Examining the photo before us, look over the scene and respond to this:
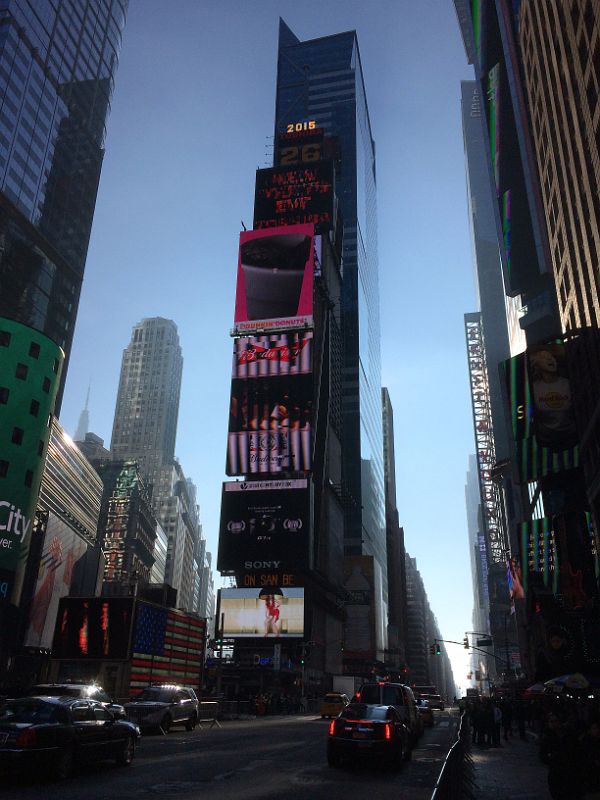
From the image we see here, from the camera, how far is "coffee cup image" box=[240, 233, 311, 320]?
101 m

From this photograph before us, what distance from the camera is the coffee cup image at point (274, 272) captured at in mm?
100750

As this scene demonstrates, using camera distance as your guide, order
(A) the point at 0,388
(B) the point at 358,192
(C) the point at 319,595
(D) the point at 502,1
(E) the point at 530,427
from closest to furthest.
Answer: (E) the point at 530,427
(A) the point at 0,388
(D) the point at 502,1
(C) the point at 319,595
(B) the point at 358,192

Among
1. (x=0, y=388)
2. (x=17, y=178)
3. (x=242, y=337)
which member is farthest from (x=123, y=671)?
(x=17, y=178)

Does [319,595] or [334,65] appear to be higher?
[334,65]

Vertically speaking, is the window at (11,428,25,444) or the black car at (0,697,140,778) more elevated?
the window at (11,428,25,444)

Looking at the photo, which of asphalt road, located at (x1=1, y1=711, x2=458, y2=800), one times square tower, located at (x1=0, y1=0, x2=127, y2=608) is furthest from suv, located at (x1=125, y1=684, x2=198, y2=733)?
one times square tower, located at (x1=0, y1=0, x2=127, y2=608)

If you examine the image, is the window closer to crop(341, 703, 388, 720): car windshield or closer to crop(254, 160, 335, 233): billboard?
crop(341, 703, 388, 720): car windshield

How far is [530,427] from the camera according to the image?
52.5 m

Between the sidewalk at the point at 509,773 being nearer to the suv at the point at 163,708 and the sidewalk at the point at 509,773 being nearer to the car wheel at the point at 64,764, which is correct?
the car wheel at the point at 64,764

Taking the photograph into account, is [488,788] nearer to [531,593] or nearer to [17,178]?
[531,593]

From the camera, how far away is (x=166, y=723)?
87.1ft

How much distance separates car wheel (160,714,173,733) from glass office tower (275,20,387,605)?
93933 mm

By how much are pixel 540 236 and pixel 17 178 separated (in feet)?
308

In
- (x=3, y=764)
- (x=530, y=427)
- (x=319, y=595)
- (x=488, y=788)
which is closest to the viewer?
(x=3, y=764)
